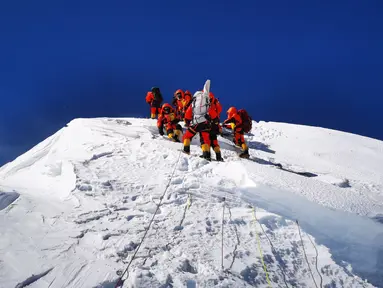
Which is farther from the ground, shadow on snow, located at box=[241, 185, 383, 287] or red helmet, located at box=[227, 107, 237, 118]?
red helmet, located at box=[227, 107, 237, 118]

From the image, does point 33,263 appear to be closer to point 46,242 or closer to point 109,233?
point 46,242

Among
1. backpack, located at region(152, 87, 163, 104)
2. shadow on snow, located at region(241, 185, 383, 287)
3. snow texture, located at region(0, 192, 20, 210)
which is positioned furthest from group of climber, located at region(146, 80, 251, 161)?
snow texture, located at region(0, 192, 20, 210)

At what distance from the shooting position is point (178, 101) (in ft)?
38.9

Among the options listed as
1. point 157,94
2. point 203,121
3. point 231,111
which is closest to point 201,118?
point 203,121

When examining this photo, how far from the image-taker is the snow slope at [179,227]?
307cm

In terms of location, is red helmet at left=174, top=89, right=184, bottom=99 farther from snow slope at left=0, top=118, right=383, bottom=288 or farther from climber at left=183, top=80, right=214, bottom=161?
snow slope at left=0, top=118, right=383, bottom=288

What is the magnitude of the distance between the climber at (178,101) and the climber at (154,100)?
7.00ft

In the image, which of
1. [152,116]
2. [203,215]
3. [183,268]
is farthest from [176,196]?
[152,116]

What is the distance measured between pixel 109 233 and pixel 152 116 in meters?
10.9

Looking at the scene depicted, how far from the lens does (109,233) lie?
3729mm

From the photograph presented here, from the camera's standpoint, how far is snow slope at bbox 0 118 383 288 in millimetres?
3070

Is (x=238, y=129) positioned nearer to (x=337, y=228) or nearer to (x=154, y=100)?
(x=154, y=100)

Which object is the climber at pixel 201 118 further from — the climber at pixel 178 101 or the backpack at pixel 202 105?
the climber at pixel 178 101

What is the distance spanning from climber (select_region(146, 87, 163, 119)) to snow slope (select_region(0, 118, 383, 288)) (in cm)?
703
